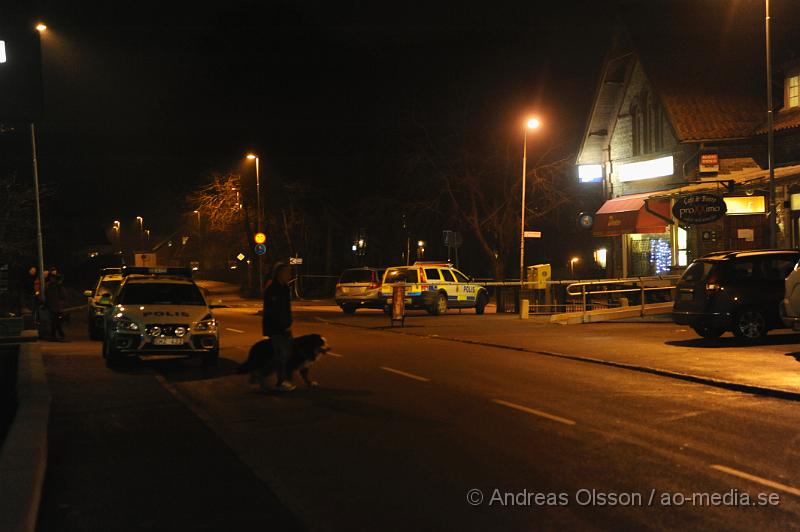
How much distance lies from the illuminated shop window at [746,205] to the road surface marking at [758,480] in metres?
22.6

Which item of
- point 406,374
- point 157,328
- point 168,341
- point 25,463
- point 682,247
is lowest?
point 406,374

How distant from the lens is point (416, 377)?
13.8 meters

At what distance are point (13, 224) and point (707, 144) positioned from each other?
25957 millimetres

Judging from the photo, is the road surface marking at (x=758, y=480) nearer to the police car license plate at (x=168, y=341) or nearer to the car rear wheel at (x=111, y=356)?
the police car license plate at (x=168, y=341)

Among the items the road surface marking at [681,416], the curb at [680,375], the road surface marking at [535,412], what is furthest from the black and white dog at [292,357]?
the curb at [680,375]

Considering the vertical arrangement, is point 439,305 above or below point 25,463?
above

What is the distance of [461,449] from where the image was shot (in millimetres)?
8367

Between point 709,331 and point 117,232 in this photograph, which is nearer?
point 709,331

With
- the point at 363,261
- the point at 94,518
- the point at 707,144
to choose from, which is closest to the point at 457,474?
the point at 94,518

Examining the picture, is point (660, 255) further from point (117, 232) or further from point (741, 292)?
point (117, 232)

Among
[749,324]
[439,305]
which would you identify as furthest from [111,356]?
[439,305]

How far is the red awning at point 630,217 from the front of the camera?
102 ft

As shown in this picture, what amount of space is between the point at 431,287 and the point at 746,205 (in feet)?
36.5

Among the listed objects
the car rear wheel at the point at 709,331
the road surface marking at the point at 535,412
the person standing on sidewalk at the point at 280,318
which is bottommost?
the road surface marking at the point at 535,412
